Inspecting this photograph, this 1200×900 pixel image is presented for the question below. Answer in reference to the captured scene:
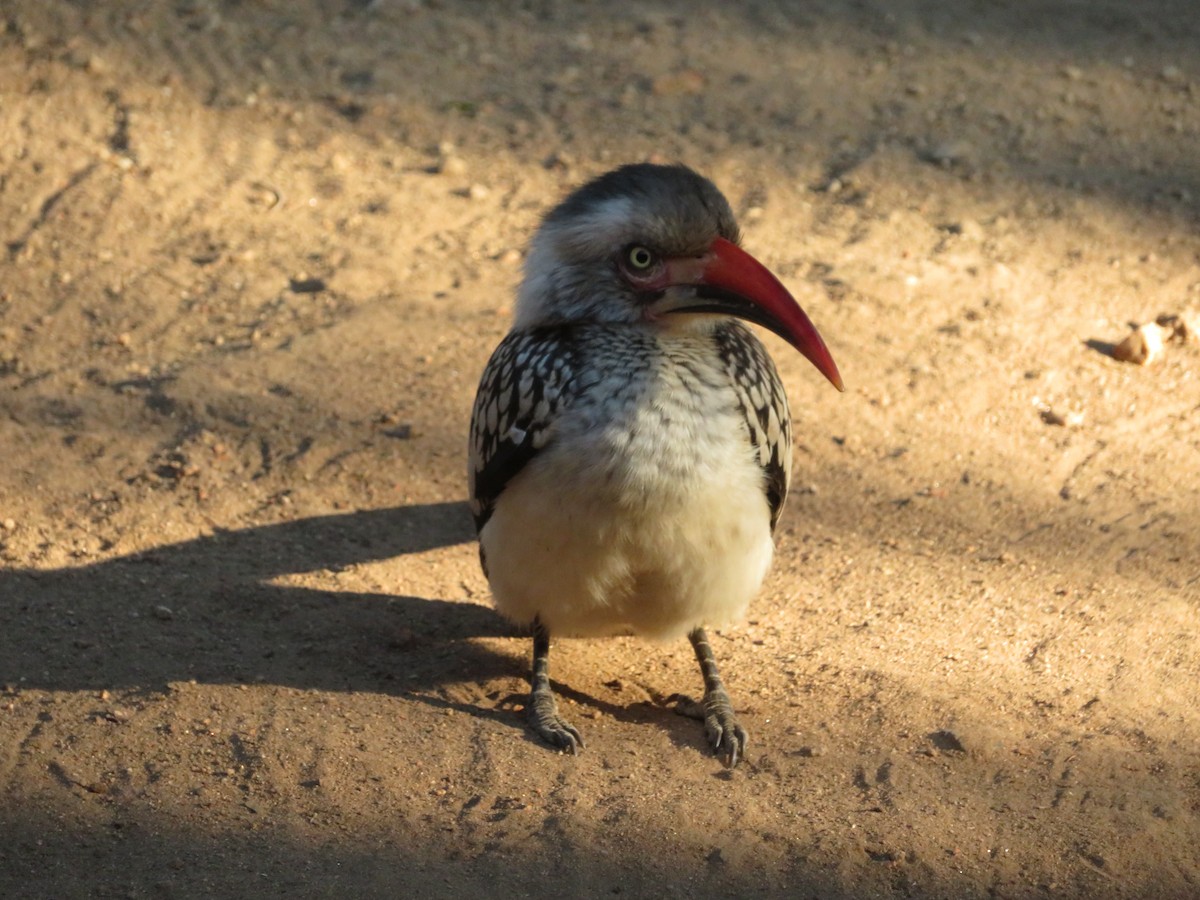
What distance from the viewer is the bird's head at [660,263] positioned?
13.0 feet

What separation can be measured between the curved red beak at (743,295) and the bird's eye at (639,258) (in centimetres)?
6

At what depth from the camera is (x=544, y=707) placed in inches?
170

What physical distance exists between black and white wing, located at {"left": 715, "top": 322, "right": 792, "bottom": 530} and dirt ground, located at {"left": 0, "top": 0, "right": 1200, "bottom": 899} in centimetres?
70

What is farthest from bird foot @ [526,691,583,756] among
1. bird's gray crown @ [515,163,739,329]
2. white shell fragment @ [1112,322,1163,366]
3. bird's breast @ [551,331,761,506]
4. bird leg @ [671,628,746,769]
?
white shell fragment @ [1112,322,1163,366]

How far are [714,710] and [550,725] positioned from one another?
0.51 m

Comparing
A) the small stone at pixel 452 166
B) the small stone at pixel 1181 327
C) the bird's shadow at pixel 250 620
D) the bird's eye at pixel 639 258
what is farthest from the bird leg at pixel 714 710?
the small stone at pixel 452 166

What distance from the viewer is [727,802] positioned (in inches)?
154

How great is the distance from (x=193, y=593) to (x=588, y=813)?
6.02 feet

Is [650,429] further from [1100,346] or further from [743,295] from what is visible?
[1100,346]

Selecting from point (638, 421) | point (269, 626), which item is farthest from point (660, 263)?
point (269, 626)

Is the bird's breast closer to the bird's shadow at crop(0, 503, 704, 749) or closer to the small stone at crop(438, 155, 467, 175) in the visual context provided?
the bird's shadow at crop(0, 503, 704, 749)

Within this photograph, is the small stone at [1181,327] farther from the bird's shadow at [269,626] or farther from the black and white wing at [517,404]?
the black and white wing at [517,404]

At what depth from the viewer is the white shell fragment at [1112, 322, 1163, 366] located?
6.07m

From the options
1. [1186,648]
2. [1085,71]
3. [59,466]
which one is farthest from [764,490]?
[1085,71]
